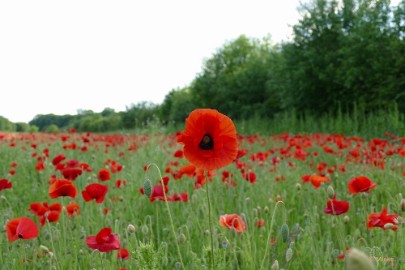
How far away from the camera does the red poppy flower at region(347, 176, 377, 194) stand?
193 centimetres

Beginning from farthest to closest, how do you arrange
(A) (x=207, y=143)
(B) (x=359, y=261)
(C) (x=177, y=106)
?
1. (C) (x=177, y=106)
2. (A) (x=207, y=143)
3. (B) (x=359, y=261)

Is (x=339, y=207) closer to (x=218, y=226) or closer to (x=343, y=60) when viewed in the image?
(x=218, y=226)

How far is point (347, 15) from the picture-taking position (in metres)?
17.4

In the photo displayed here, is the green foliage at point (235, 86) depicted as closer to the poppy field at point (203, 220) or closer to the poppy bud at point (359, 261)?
the poppy field at point (203, 220)

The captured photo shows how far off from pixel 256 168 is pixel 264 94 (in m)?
22.7

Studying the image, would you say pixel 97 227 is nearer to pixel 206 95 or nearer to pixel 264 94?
pixel 264 94

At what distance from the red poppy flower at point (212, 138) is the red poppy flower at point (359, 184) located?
91 cm

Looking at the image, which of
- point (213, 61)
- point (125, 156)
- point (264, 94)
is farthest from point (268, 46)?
point (125, 156)

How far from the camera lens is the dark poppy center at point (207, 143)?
1.22 metres

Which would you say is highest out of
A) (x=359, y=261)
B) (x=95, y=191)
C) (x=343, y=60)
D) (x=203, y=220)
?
(x=343, y=60)

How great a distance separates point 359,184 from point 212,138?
98 cm

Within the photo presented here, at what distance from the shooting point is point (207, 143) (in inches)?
48.3

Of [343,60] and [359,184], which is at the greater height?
[343,60]

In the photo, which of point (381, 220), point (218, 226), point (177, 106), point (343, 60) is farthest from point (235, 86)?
point (381, 220)
